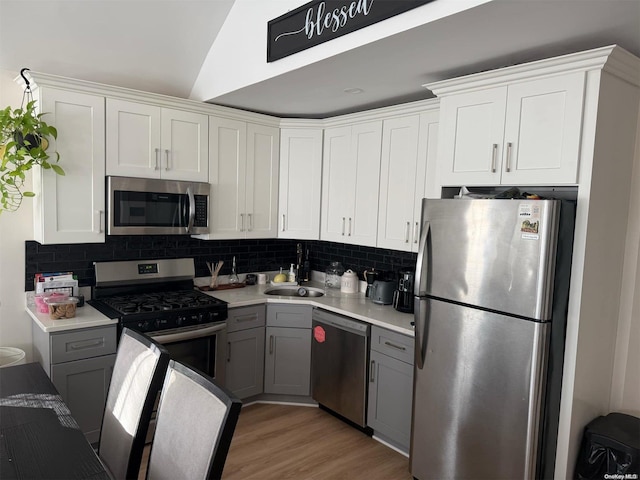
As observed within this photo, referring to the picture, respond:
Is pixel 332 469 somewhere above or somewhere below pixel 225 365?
below

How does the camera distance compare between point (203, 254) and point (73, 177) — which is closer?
point (73, 177)

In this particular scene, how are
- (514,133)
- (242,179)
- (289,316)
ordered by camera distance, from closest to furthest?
1. (514,133)
2. (289,316)
3. (242,179)

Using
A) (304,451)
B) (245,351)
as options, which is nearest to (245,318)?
(245,351)

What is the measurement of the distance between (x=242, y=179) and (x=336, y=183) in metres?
0.75

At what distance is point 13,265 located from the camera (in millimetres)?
2969

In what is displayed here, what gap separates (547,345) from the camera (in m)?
2.07

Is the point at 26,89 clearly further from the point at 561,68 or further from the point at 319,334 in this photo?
the point at 561,68

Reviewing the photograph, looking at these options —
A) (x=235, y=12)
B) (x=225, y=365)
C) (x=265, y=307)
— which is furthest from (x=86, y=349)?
(x=235, y=12)

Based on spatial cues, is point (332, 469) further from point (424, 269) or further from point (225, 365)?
point (424, 269)

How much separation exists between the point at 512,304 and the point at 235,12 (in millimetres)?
2494

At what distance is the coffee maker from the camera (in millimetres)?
3146

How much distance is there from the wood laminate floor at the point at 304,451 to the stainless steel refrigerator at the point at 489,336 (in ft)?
1.36

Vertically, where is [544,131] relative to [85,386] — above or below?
above

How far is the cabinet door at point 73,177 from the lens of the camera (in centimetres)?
275
